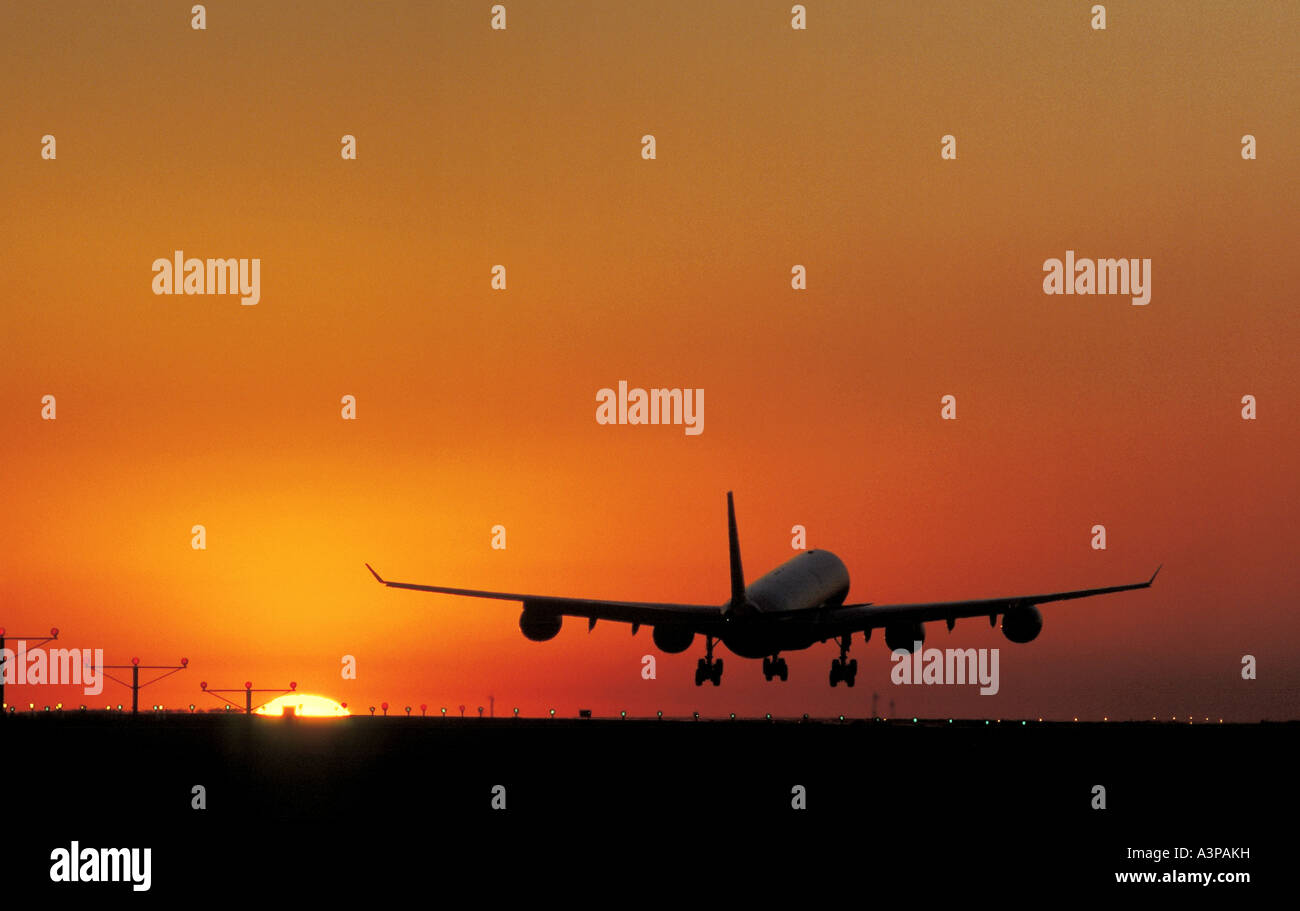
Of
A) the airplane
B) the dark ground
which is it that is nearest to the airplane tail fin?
the airplane

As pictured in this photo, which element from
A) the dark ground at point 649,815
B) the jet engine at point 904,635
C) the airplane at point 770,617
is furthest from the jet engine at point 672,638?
the dark ground at point 649,815

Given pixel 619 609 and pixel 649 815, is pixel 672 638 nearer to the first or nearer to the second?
pixel 619 609

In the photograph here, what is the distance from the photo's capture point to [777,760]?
4512 centimetres

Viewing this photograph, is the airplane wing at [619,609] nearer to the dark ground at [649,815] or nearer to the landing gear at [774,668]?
the landing gear at [774,668]

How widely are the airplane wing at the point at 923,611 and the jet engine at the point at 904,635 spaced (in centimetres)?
44

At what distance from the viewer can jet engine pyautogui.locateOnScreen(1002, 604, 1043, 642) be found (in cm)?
7369

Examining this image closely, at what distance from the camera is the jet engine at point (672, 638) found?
74.9 meters

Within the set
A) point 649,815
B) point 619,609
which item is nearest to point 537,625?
point 619,609

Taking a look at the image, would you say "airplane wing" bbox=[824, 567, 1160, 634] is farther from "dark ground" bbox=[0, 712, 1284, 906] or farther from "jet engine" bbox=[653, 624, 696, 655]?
"dark ground" bbox=[0, 712, 1284, 906]
